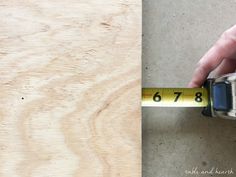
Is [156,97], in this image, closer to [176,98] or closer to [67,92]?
[176,98]

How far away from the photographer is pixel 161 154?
0.95 m

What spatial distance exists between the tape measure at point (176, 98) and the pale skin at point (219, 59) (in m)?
0.07

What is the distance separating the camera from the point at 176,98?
2.75ft

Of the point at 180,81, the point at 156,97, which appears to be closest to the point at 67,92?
the point at 156,97

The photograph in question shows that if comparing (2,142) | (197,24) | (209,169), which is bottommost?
(209,169)

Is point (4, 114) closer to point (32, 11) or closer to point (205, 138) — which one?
point (32, 11)

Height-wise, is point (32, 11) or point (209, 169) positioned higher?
point (32, 11)

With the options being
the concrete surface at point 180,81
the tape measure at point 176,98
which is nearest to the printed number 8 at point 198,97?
the tape measure at point 176,98

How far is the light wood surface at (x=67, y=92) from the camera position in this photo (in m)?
0.76

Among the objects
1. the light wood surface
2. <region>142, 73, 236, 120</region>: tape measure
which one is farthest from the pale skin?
the light wood surface

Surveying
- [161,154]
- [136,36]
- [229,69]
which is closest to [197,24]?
[229,69]

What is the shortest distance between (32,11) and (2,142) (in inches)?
11.9

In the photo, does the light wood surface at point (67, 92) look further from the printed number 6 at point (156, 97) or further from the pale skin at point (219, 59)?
the pale skin at point (219, 59)

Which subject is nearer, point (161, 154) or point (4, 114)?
point (4, 114)
